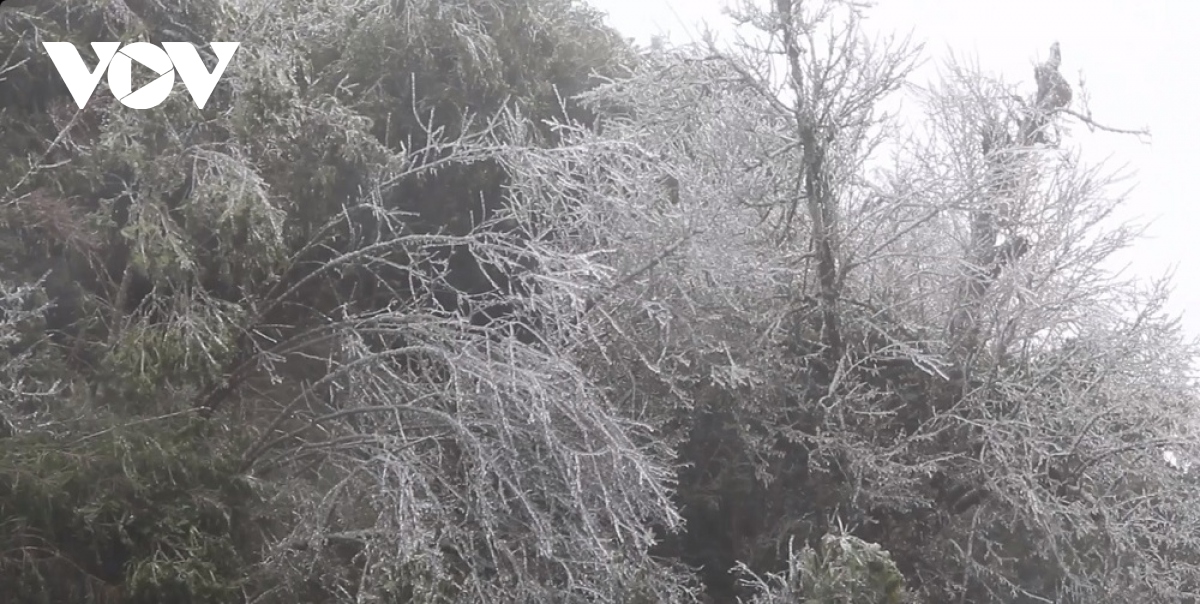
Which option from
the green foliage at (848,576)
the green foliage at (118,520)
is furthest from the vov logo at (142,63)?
the green foliage at (848,576)

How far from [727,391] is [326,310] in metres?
3.30

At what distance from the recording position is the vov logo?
8.09 metres

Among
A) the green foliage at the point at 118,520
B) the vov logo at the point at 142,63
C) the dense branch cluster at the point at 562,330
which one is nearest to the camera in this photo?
the green foliage at the point at 118,520

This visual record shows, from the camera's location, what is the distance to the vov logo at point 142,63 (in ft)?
26.5

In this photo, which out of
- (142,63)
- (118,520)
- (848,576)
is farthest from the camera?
(142,63)

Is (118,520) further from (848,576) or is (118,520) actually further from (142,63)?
(848,576)

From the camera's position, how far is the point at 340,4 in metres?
11.4

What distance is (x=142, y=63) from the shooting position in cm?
824

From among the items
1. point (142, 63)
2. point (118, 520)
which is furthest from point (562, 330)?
point (142, 63)

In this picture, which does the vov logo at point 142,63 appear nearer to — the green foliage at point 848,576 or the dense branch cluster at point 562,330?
the dense branch cluster at point 562,330

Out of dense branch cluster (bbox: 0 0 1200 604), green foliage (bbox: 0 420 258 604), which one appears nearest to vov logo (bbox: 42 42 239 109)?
dense branch cluster (bbox: 0 0 1200 604)

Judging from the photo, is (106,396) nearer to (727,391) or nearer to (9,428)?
(9,428)

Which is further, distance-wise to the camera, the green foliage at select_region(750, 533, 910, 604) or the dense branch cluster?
the green foliage at select_region(750, 533, 910, 604)

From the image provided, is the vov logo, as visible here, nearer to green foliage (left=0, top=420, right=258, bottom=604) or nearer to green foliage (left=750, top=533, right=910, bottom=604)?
green foliage (left=0, top=420, right=258, bottom=604)
